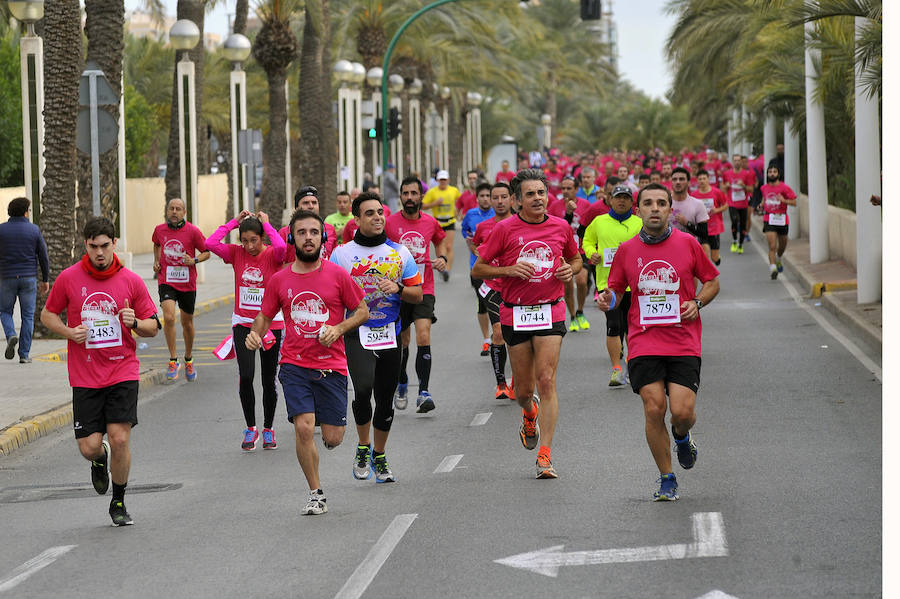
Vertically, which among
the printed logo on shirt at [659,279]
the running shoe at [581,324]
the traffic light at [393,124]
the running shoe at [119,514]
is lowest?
the running shoe at [119,514]

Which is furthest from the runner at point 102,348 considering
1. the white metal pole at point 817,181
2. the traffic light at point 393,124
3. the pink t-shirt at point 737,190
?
the traffic light at point 393,124

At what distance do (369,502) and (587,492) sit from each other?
55.0 inches

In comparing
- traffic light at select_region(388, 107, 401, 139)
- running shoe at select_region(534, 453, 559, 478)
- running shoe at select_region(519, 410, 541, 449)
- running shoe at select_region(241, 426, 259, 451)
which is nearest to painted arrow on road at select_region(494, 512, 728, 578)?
running shoe at select_region(534, 453, 559, 478)

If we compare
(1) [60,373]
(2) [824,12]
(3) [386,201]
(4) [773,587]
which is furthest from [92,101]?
(3) [386,201]

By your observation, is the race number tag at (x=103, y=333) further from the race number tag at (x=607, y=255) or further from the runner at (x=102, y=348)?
the race number tag at (x=607, y=255)

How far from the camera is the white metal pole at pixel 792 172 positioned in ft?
124

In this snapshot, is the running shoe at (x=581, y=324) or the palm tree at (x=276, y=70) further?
the palm tree at (x=276, y=70)

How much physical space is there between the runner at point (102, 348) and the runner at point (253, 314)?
2.73 meters

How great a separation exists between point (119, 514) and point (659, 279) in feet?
11.9

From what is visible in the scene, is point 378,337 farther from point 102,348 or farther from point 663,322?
point 663,322

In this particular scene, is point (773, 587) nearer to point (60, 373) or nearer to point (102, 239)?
point (102, 239)

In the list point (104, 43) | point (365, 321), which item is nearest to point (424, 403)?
point (365, 321)

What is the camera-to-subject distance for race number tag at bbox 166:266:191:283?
16594 millimetres

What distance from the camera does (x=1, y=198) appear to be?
103 ft
